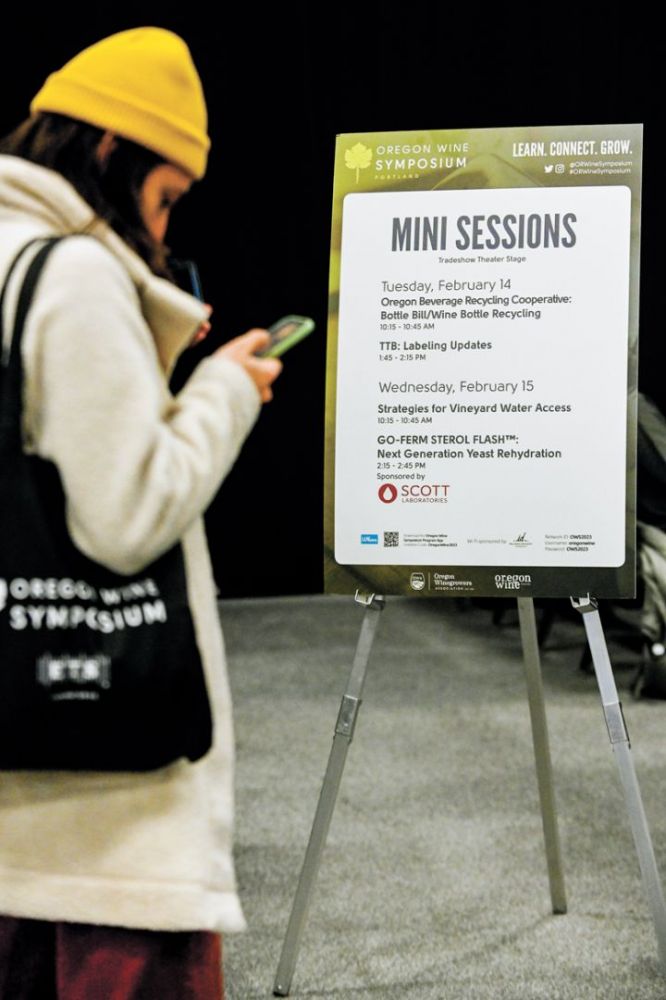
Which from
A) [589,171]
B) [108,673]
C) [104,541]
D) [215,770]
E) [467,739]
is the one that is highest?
[589,171]

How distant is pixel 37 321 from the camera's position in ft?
3.59

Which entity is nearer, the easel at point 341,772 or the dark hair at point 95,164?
the dark hair at point 95,164

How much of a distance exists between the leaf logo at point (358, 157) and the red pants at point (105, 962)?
1426mm

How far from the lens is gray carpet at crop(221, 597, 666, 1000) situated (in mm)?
2367

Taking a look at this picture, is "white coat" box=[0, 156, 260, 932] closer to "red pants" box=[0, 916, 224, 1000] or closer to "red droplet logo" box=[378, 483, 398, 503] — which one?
"red pants" box=[0, 916, 224, 1000]

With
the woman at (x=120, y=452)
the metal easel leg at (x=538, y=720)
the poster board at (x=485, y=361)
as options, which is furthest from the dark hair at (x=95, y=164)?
the metal easel leg at (x=538, y=720)

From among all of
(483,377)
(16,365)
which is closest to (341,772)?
(483,377)

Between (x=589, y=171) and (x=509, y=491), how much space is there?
58 centimetres

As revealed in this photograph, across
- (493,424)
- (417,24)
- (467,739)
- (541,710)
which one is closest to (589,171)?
(493,424)

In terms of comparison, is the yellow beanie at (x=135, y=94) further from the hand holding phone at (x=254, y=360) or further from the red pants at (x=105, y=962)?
the red pants at (x=105, y=962)

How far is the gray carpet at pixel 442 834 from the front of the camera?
7.77 feet

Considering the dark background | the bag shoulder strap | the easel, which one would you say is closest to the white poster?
the easel

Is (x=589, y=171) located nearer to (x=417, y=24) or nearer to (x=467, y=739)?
(x=467, y=739)

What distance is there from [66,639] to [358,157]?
1357 millimetres
